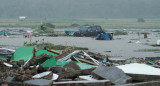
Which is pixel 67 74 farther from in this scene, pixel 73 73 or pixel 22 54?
pixel 22 54

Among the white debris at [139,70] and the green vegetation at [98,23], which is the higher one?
the white debris at [139,70]

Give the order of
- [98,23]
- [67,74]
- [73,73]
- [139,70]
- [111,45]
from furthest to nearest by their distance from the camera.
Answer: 1. [98,23]
2. [111,45]
3. [139,70]
4. [73,73]
5. [67,74]

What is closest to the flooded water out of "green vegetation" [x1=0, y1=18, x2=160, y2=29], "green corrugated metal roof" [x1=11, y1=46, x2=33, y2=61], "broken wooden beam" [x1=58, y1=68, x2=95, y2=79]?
"green corrugated metal roof" [x1=11, y1=46, x2=33, y2=61]

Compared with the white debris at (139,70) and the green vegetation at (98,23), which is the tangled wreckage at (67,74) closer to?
the white debris at (139,70)

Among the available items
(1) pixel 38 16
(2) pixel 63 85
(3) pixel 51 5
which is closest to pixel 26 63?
(2) pixel 63 85

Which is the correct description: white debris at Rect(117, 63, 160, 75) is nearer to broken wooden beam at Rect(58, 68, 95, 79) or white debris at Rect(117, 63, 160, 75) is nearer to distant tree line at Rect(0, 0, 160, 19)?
broken wooden beam at Rect(58, 68, 95, 79)

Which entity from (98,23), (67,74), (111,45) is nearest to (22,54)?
(67,74)

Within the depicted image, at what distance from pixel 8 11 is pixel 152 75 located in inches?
6882

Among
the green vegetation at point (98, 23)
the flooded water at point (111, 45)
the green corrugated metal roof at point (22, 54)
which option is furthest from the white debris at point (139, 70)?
the green vegetation at point (98, 23)

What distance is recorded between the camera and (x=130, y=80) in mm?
10031

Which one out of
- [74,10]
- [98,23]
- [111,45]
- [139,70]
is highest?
[139,70]

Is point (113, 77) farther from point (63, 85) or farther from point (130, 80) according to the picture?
point (63, 85)

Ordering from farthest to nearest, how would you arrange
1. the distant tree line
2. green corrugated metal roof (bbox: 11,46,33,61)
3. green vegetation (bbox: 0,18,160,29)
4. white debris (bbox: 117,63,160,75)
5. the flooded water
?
1. the distant tree line
2. green vegetation (bbox: 0,18,160,29)
3. the flooded water
4. green corrugated metal roof (bbox: 11,46,33,61)
5. white debris (bbox: 117,63,160,75)

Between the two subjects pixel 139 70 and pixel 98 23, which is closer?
pixel 139 70
